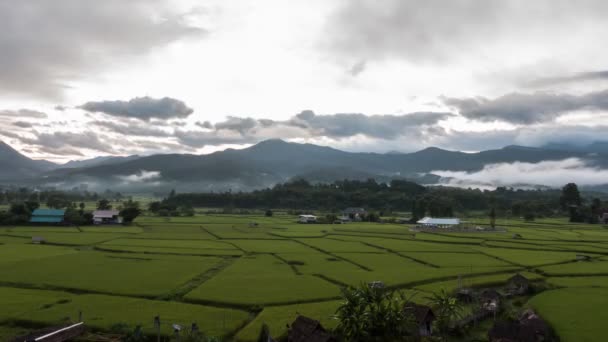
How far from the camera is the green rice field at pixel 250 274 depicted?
23.8 metres

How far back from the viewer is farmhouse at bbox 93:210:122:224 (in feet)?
253

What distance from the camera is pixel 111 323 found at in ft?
72.7

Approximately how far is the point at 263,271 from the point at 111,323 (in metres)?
14.3

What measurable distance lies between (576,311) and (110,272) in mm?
30636

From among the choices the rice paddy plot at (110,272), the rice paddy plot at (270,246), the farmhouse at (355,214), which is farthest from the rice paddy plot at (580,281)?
the farmhouse at (355,214)

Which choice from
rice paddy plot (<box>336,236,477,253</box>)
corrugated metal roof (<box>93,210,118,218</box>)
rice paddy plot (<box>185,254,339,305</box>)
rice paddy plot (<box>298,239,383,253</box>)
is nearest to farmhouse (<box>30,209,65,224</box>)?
corrugated metal roof (<box>93,210,118,218</box>)

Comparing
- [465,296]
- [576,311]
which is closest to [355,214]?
[465,296]

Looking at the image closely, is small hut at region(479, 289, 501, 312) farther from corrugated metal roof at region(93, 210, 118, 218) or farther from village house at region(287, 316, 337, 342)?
corrugated metal roof at region(93, 210, 118, 218)

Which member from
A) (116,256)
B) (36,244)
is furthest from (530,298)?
(36,244)

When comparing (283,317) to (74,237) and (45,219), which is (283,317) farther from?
(45,219)

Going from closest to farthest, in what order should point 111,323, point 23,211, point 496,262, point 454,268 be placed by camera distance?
point 111,323, point 454,268, point 496,262, point 23,211

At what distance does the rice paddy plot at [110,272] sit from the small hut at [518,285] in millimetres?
21930

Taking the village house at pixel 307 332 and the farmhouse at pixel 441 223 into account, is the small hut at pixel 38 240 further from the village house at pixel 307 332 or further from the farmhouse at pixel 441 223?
the farmhouse at pixel 441 223

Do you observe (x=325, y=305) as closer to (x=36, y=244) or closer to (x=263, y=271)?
(x=263, y=271)
